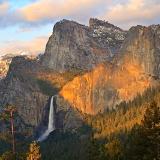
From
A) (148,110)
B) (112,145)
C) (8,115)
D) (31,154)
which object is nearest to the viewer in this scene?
(8,115)

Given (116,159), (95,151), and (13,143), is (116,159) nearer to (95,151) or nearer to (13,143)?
(95,151)

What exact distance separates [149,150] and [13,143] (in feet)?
59.0

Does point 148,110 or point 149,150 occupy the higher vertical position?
point 148,110

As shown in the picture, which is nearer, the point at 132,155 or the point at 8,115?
the point at 8,115

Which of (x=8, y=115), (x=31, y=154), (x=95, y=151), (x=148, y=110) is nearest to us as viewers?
(x=8, y=115)

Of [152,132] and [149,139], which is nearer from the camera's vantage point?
[152,132]

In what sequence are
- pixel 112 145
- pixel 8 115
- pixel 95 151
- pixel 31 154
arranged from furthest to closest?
pixel 112 145, pixel 95 151, pixel 31 154, pixel 8 115

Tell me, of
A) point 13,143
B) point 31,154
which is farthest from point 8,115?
point 31,154

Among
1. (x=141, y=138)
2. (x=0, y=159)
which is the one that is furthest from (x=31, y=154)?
(x=141, y=138)

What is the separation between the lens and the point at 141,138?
74250 mm

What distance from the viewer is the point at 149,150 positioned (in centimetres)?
7250

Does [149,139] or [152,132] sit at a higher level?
[152,132]

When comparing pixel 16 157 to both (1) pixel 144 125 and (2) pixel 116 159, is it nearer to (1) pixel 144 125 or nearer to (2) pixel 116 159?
(1) pixel 144 125

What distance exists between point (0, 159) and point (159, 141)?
837 inches
